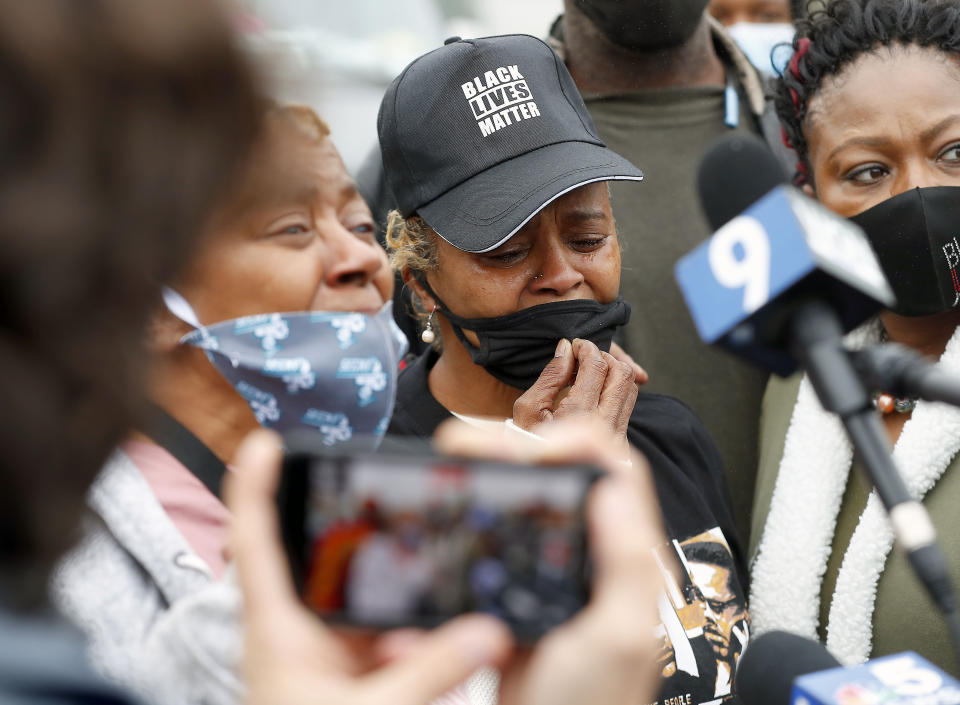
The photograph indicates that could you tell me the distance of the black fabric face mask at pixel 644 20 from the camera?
3.44 m

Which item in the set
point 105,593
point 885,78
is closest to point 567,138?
point 885,78

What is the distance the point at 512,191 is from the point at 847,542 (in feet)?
4.01

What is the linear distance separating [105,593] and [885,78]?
7.44ft

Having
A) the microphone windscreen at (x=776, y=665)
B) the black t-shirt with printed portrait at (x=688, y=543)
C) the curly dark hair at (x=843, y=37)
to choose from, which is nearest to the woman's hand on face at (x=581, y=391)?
the black t-shirt with printed portrait at (x=688, y=543)

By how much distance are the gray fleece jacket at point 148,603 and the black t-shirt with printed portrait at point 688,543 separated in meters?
1.00

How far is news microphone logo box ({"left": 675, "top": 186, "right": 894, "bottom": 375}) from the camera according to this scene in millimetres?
1227

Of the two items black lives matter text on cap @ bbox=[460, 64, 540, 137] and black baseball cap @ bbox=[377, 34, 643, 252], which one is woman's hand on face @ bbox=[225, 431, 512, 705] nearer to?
black baseball cap @ bbox=[377, 34, 643, 252]

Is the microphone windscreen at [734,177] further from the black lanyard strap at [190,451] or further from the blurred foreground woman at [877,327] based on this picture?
the blurred foreground woman at [877,327]

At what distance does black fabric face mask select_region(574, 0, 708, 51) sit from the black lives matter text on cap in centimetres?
97

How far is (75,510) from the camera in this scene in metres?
0.88

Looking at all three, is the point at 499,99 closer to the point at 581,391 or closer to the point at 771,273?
the point at 581,391

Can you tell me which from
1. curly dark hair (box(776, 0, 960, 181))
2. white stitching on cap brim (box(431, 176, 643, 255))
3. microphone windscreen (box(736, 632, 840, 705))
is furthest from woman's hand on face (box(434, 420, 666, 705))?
curly dark hair (box(776, 0, 960, 181))

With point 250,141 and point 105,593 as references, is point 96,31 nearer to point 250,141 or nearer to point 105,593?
point 250,141

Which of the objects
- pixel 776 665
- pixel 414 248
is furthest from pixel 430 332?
pixel 776 665
